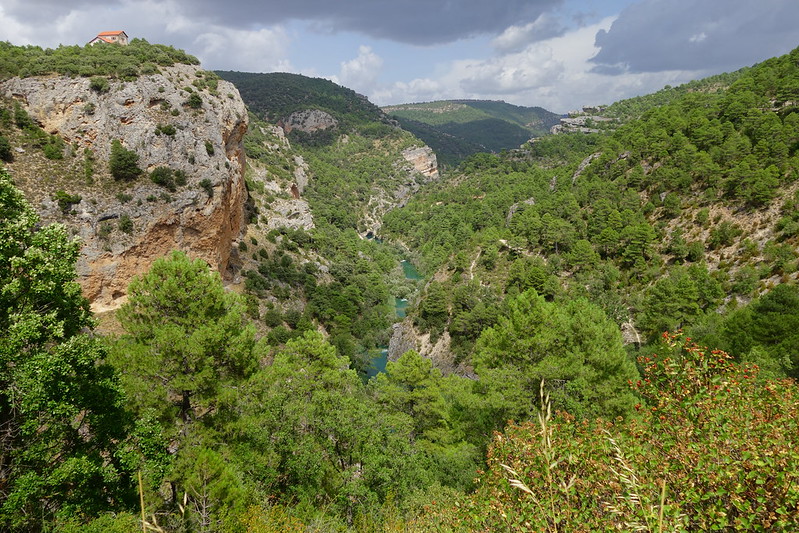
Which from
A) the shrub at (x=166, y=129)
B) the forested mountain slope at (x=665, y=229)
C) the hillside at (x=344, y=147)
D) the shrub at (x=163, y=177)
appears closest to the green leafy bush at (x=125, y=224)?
the shrub at (x=163, y=177)

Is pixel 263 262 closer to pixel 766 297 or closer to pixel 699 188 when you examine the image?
pixel 766 297

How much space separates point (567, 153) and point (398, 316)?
2504 inches

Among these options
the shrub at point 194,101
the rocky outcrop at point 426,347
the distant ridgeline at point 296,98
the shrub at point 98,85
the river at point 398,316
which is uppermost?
the distant ridgeline at point 296,98

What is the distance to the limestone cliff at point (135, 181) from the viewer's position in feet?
94.6

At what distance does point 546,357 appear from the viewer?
51.6 feet

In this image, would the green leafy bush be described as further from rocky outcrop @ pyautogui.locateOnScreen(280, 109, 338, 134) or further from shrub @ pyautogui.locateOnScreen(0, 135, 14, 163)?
rocky outcrop @ pyautogui.locateOnScreen(280, 109, 338, 134)

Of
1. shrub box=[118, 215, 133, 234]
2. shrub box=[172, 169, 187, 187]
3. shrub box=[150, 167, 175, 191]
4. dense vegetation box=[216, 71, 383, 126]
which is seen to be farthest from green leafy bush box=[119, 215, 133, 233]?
dense vegetation box=[216, 71, 383, 126]

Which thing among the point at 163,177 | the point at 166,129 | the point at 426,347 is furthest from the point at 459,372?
the point at 166,129

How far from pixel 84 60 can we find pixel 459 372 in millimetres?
44763

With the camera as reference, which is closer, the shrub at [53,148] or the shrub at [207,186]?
the shrub at [53,148]

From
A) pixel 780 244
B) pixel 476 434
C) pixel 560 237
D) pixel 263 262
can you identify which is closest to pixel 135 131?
pixel 263 262

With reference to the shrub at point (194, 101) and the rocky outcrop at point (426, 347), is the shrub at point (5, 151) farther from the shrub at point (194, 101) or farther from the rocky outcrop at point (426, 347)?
the rocky outcrop at point (426, 347)

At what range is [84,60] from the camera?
34938 mm

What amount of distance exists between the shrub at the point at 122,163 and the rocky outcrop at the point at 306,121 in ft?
358
